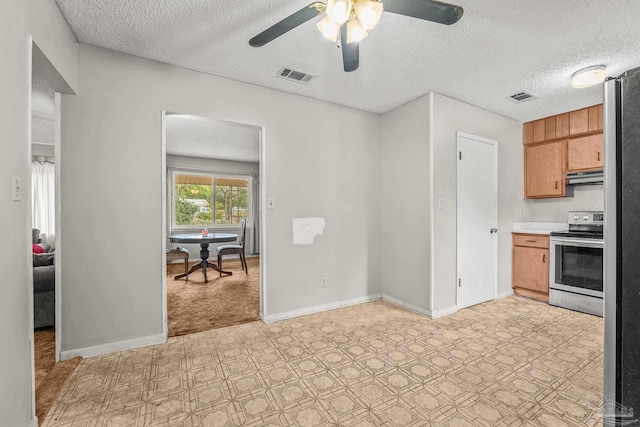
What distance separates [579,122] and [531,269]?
6.47ft

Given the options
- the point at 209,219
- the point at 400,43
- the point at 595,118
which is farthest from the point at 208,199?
the point at 595,118

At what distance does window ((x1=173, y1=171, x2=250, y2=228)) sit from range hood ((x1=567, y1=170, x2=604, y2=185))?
6616 millimetres

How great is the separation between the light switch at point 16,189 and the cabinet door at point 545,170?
206 inches

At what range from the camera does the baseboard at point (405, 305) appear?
10.5 ft

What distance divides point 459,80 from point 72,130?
3506 millimetres

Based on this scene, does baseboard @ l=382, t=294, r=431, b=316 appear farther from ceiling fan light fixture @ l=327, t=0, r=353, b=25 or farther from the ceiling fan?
ceiling fan light fixture @ l=327, t=0, r=353, b=25

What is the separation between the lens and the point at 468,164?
3490mm

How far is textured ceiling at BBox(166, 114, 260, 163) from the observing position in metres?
4.56

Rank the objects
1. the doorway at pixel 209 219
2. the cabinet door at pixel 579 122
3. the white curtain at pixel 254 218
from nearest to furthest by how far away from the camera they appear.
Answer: the doorway at pixel 209 219 → the cabinet door at pixel 579 122 → the white curtain at pixel 254 218

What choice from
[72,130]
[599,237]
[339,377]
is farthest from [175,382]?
[599,237]

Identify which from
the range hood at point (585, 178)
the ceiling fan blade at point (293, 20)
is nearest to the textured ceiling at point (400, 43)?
the ceiling fan blade at point (293, 20)

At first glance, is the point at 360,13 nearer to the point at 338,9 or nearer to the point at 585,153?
the point at 338,9

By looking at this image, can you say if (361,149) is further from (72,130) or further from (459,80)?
(72,130)

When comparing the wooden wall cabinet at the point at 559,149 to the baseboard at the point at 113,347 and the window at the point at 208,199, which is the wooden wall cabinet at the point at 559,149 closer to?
the baseboard at the point at 113,347
